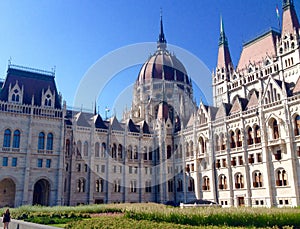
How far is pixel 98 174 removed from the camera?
174 feet

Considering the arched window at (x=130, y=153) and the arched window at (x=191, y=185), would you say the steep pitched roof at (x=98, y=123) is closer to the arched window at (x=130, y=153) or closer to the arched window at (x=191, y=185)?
the arched window at (x=130, y=153)

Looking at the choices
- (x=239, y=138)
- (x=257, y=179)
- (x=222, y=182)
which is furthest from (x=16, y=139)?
(x=257, y=179)

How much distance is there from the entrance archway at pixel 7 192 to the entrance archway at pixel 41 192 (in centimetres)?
364

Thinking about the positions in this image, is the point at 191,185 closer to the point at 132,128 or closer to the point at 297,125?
the point at 132,128

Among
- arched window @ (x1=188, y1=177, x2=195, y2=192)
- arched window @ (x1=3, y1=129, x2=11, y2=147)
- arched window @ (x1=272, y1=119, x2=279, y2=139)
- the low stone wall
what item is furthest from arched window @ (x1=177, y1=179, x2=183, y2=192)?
the low stone wall

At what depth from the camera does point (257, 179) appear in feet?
143

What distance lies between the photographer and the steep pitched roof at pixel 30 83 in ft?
156

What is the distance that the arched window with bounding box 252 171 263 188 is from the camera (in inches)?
1690

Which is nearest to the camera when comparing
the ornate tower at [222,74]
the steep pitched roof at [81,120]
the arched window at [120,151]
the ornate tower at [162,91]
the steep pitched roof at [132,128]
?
the steep pitched roof at [81,120]

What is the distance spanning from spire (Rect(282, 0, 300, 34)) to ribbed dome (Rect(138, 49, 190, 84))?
30841 millimetres

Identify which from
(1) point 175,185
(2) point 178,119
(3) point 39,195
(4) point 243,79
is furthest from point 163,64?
(3) point 39,195

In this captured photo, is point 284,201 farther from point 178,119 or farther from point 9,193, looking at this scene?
point 9,193

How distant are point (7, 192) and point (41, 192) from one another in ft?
16.0

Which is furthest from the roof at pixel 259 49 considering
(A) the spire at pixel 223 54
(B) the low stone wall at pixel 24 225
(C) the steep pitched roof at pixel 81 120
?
(B) the low stone wall at pixel 24 225
